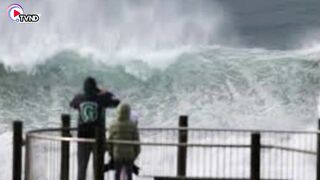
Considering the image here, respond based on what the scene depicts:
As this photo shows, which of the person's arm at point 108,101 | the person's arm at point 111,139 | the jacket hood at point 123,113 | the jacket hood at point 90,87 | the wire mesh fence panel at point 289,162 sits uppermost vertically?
the jacket hood at point 90,87

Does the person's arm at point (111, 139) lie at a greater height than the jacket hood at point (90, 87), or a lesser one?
lesser

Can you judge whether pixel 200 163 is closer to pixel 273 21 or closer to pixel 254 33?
pixel 254 33

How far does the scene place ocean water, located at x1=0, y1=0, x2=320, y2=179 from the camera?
28.3m

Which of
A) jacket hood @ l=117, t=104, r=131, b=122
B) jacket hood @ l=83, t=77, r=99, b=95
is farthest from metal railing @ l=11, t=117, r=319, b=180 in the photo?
Answer: jacket hood @ l=83, t=77, r=99, b=95

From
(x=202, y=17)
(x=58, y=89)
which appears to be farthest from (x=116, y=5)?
(x=58, y=89)

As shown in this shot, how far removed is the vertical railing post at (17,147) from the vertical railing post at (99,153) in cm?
229

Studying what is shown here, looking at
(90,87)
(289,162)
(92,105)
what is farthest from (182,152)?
(289,162)

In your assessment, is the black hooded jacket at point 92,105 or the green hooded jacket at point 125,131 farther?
the black hooded jacket at point 92,105

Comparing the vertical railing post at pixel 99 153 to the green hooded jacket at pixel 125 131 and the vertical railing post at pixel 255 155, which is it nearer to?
the green hooded jacket at pixel 125 131

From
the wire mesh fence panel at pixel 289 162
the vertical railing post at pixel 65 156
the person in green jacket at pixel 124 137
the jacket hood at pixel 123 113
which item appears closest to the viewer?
the person in green jacket at pixel 124 137

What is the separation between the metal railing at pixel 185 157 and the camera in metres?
15.7

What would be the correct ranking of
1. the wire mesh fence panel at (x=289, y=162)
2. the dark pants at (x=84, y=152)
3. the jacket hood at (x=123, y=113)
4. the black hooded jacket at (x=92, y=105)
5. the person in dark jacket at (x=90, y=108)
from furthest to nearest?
the wire mesh fence panel at (x=289, y=162) → the black hooded jacket at (x=92, y=105) → the person in dark jacket at (x=90, y=108) → the dark pants at (x=84, y=152) → the jacket hood at (x=123, y=113)

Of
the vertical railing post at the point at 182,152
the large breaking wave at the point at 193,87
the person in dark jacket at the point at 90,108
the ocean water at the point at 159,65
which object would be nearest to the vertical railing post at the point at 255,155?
the person in dark jacket at the point at 90,108

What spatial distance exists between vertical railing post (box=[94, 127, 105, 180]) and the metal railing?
84 mm
